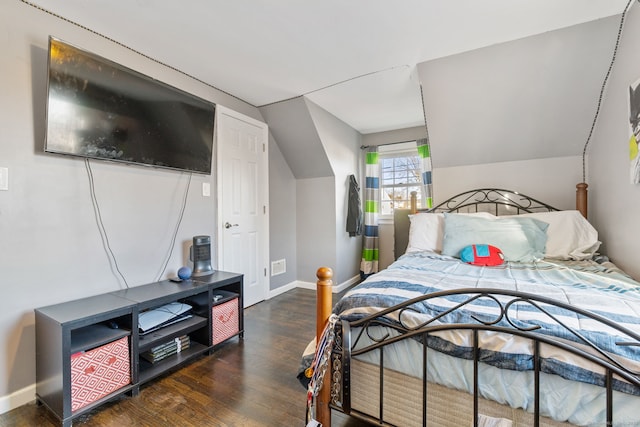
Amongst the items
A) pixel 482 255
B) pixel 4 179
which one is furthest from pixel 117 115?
pixel 482 255

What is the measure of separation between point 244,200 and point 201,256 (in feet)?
2.88

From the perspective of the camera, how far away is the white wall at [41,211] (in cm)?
160

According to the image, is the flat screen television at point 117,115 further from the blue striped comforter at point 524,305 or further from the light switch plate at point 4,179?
the blue striped comforter at point 524,305

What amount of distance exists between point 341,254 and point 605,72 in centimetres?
305

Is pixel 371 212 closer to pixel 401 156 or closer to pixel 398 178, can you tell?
pixel 398 178

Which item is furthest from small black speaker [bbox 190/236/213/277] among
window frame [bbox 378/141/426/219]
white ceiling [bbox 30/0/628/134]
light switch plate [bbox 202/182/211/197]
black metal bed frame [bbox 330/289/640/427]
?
window frame [bbox 378/141/426/219]

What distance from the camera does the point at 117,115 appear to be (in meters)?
1.93

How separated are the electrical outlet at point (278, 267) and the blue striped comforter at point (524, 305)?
81.6 inches

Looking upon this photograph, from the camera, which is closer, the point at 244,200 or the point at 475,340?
the point at 475,340

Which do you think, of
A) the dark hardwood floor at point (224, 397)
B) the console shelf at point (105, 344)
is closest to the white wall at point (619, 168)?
the dark hardwood floor at point (224, 397)

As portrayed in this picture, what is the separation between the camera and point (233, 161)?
300cm

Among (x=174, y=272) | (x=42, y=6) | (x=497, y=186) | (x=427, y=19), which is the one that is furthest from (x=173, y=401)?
(x=497, y=186)

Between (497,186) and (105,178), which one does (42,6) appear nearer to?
(105,178)

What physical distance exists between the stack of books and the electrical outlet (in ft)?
4.98
